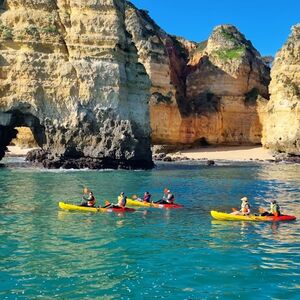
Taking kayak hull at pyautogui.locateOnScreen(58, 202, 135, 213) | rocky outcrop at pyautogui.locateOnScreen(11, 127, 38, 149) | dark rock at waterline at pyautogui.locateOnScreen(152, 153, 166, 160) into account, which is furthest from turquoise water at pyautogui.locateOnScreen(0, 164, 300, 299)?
rocky outcrop at pyautogui.locateOnScreen(11, 127, 38, 149)

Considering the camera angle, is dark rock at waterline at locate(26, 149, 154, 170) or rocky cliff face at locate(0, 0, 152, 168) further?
dark rock at waterline at locate(26, 149, 154, 170)

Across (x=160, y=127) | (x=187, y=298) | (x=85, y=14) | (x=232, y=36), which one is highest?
(x=232, y=36)

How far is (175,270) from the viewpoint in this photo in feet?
47.2

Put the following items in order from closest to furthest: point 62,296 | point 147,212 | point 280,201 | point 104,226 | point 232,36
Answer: point 62,296 → point 104,226 → point 147,212 → point 280,201 → point 232,36

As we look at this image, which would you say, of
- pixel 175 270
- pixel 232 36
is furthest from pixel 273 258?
pixel 232 36

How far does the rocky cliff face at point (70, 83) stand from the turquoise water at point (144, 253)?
18.6m

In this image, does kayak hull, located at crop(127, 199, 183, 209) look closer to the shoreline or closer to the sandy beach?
the sandy beach

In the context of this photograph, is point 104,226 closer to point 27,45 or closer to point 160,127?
point 27,45

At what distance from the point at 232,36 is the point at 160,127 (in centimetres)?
2155

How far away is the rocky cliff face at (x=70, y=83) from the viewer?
48.3 metres

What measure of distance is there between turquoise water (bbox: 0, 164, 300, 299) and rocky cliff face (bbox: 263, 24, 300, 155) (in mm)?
38708

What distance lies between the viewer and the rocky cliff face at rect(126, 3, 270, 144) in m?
76.9

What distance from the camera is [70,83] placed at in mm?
49000

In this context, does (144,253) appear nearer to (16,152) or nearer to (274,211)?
(274,211)
